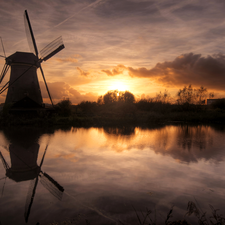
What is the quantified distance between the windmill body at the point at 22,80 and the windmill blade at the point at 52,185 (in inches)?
622

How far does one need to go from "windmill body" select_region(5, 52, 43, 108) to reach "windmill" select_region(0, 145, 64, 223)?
13.9 m

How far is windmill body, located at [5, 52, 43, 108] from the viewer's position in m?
19.4

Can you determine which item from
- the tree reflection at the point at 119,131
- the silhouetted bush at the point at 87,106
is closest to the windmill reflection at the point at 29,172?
the tree reflection at the point at 119,131

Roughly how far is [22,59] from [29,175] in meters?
17.9

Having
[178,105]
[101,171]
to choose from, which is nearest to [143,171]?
[101,171]

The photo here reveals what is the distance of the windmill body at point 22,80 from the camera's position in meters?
19.4

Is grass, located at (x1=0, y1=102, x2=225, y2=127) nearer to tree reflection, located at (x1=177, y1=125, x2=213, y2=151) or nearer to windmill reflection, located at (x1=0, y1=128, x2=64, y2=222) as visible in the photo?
tree reflection, located at (x1=177, y1=125, x2=213, y2=151)

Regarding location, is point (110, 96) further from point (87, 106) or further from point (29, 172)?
point (29, 172)

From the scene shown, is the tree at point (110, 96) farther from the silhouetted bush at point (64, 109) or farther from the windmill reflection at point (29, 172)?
the windmill reflection at point (29, 172)

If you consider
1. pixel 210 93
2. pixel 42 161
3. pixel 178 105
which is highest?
pixel 210 93

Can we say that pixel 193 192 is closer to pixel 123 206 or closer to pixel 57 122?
pixel 123 206

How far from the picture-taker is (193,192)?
167 inches

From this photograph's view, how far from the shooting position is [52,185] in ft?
14.8

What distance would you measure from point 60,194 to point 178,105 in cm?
3303
